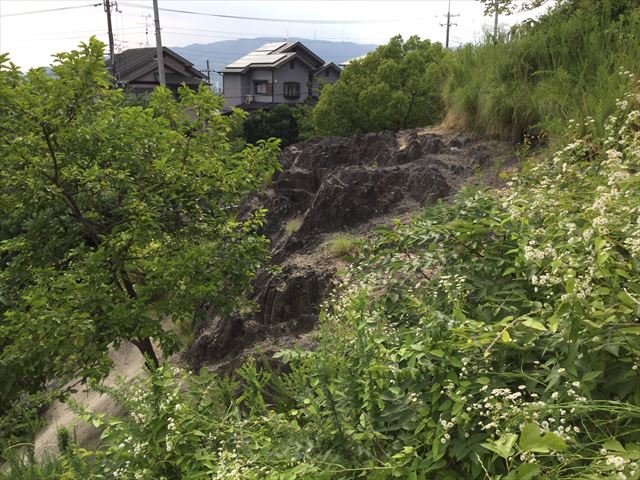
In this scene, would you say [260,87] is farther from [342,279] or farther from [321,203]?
[342,279]

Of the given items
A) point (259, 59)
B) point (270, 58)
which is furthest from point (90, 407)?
point (259, 59)

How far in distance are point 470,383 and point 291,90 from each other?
45861mm

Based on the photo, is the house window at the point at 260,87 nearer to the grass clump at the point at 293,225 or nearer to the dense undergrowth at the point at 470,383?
the grass clump at the point at 293,225

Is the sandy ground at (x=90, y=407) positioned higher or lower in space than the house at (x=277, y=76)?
lower

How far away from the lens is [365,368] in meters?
2.34

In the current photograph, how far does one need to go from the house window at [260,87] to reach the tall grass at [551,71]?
38.2 metres

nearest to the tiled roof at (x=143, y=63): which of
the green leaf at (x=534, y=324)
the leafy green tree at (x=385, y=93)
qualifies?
the leafy green tree at (x=385, y=93)

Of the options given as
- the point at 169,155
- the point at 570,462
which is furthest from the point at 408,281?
the point at 169,155

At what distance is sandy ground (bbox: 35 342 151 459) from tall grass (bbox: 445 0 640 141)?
20.8 ft

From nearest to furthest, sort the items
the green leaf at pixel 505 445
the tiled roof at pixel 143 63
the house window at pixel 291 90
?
the green leaf at pixel 505 445 < the tiled roof at pixel 143 63 < the house window at pixel 291 90

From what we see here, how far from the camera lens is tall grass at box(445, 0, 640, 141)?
604cm

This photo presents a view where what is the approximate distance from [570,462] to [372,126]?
1670 cm

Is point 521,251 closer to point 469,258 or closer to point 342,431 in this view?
point 469,258

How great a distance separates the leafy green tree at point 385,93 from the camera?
17094 mm
